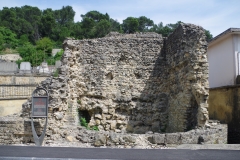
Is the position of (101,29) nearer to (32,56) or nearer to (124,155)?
(32,56)

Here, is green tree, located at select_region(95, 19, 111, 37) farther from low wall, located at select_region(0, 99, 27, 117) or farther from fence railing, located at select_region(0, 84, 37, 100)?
low wall, located at select_region(0, 99, 27, 117)

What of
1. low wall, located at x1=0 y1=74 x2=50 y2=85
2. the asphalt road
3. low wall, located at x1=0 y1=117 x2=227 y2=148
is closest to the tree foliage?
low wall, located at x1=0 y1=74 x2=50 y2=85

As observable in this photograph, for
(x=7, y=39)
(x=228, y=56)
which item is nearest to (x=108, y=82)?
(x=228, y=56)

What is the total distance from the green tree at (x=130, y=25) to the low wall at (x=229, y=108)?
1947 inches

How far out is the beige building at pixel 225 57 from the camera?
1302 cm

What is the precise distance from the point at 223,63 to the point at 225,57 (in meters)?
0.39

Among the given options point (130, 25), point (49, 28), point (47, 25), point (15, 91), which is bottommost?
A: point (15, 91)

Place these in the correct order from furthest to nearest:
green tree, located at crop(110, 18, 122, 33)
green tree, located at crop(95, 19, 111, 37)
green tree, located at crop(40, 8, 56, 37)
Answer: green tree, located at crop(110, 18, 122, 33) < green tree, located at crop(40, 8, 56, 37) < green tree, located at crop(95, 19, 111, 37)

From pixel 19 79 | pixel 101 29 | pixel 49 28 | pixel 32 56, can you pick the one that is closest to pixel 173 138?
pixel 19 79

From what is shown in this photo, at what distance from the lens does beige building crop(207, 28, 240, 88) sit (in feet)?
42.7

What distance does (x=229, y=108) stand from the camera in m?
12.1

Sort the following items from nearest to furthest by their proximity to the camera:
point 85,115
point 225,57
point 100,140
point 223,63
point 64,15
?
point 100,140 → point 85,115 → point 225,57 → point 223,63 → point 64,15

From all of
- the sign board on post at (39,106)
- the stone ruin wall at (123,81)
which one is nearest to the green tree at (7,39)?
the stone ruin wall at (123,81)

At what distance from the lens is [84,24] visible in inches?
2308
